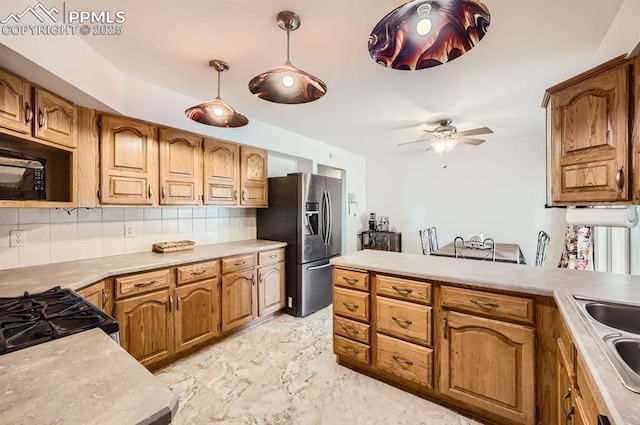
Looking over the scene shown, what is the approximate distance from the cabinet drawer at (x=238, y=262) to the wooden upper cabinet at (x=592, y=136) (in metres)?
2.60

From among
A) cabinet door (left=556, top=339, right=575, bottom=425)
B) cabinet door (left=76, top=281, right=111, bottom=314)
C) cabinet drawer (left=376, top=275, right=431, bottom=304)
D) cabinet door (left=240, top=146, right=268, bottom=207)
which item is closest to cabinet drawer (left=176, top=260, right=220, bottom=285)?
cabinet door (left=76, top=281, right=111, bottom=314)

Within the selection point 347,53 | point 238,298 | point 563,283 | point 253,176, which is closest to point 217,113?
point 347,53

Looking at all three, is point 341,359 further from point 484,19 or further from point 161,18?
point 161,18

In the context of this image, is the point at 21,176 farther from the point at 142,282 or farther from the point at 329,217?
the point at 329,217

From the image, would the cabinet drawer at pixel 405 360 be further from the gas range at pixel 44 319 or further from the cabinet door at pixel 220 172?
the cabinet door at pixel 220 172

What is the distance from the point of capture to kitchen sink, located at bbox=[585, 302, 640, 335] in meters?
1.22

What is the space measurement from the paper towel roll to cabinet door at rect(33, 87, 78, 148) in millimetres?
3448

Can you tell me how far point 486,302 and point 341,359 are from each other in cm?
129

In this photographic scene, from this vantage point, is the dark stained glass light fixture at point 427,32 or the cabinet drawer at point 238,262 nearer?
the dark stained glass light fixture at point 427,32

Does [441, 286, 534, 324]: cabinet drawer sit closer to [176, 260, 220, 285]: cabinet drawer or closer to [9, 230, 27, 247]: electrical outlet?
[176, 260, 220, 285]: cabinet drawer

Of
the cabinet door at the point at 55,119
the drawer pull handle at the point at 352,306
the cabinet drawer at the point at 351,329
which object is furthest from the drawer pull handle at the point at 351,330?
the cabinet door at the point at 55,119

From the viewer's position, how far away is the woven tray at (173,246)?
2.57m

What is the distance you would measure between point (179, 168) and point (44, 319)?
1702mm

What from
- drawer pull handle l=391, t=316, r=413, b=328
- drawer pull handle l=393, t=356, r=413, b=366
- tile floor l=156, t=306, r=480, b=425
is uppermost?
drawer pull handle l=391, t=316, r=413, b=328
